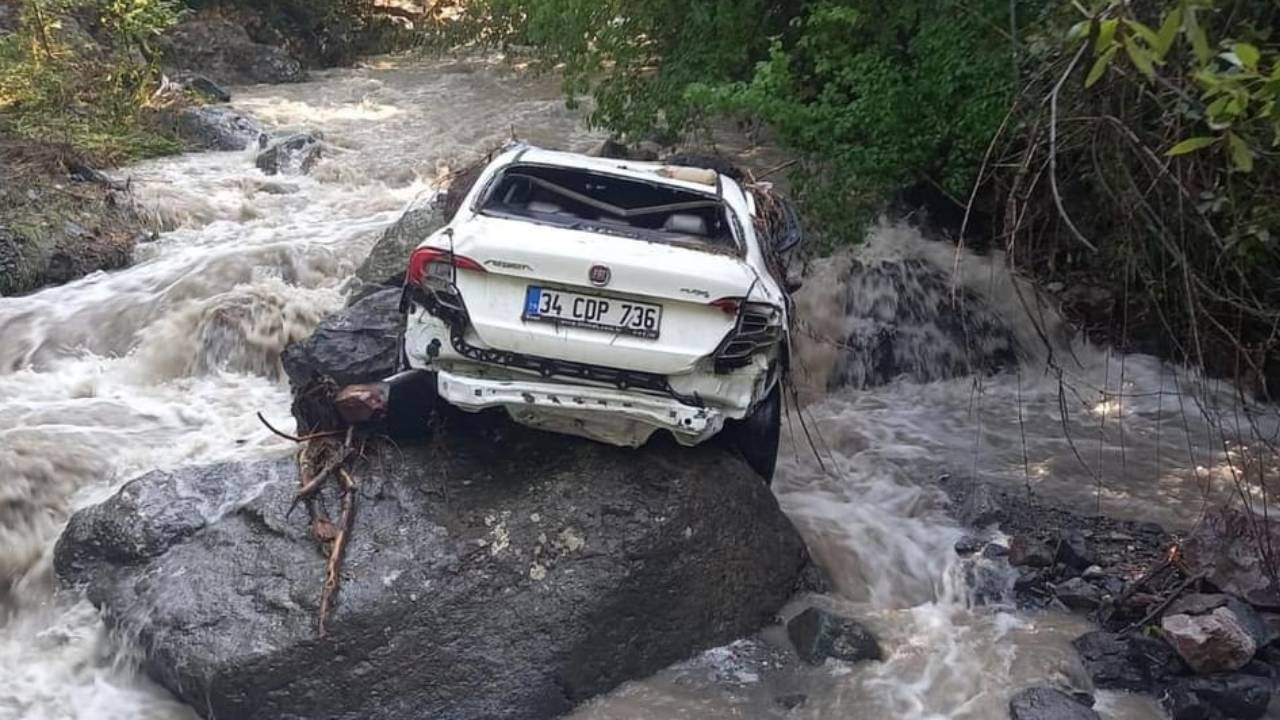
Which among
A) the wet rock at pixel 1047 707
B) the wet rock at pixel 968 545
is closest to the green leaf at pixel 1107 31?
the wet rock at pixel 1047 707

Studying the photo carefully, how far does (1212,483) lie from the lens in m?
7.24

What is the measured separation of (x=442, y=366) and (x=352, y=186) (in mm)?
7256

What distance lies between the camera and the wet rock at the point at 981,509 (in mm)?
6719

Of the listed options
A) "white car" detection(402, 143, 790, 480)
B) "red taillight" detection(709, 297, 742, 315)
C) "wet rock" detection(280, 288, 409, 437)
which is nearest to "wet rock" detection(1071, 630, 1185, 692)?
"white car" detection(402, 143, 790, 480)

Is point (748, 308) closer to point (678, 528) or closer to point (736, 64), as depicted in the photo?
point (678, 528)

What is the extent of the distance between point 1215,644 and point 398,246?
623 cm

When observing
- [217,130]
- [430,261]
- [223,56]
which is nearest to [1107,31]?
[430,261]

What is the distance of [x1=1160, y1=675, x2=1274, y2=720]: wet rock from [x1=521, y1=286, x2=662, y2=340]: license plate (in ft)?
9.26

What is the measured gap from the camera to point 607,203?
252 inches

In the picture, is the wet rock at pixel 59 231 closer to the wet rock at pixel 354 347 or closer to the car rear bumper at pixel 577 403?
the wet rock at pixel 354 347

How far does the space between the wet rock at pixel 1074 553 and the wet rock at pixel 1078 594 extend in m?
0.15

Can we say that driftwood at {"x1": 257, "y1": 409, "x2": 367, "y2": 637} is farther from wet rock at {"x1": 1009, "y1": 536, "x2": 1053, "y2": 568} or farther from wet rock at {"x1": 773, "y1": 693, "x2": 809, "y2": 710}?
wet rock at {"x1": 1009, "y1": 536, "x2": 1053, "y2": 568}

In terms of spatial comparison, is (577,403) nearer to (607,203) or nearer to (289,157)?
(607,203)

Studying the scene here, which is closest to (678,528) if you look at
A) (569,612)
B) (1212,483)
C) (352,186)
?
(569,612)
